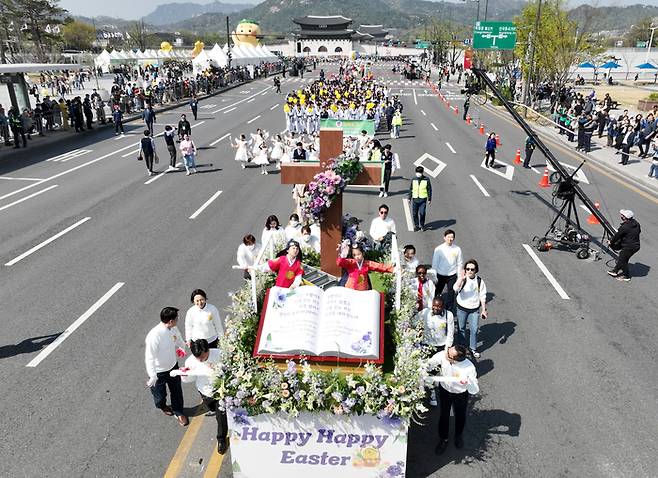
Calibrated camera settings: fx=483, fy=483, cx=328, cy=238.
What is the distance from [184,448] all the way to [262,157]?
51.6 ft

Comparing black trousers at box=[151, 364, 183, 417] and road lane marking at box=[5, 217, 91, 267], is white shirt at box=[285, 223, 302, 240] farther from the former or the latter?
road lane marking at box=[5, 217, 91, 267]

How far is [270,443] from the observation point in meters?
5.47

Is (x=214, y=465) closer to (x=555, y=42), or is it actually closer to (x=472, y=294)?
(x=472, y=294)

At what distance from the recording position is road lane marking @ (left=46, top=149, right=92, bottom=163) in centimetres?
2275

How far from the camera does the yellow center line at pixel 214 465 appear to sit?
583 cm

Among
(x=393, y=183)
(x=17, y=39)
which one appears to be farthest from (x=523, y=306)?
(x=17, y=39)

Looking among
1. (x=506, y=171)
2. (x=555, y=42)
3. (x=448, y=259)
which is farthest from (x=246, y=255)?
(x=555, y=42)

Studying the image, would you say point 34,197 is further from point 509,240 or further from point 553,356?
point 553,356

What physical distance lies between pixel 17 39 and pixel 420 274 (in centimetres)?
8367

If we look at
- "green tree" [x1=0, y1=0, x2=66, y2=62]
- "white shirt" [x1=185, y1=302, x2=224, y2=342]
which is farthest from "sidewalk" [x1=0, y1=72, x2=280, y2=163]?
"green tree" [x1=0, y1=0, x2=66, y2=62]

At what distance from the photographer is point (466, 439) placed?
6.39 meters

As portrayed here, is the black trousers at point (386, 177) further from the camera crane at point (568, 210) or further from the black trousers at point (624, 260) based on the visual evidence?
the black trousers at point (624, 260)

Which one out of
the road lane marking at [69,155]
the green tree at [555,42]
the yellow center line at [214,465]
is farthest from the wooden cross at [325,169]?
the green tree at [555,42]

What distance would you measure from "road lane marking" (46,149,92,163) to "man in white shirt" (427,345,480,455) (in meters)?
22.2
